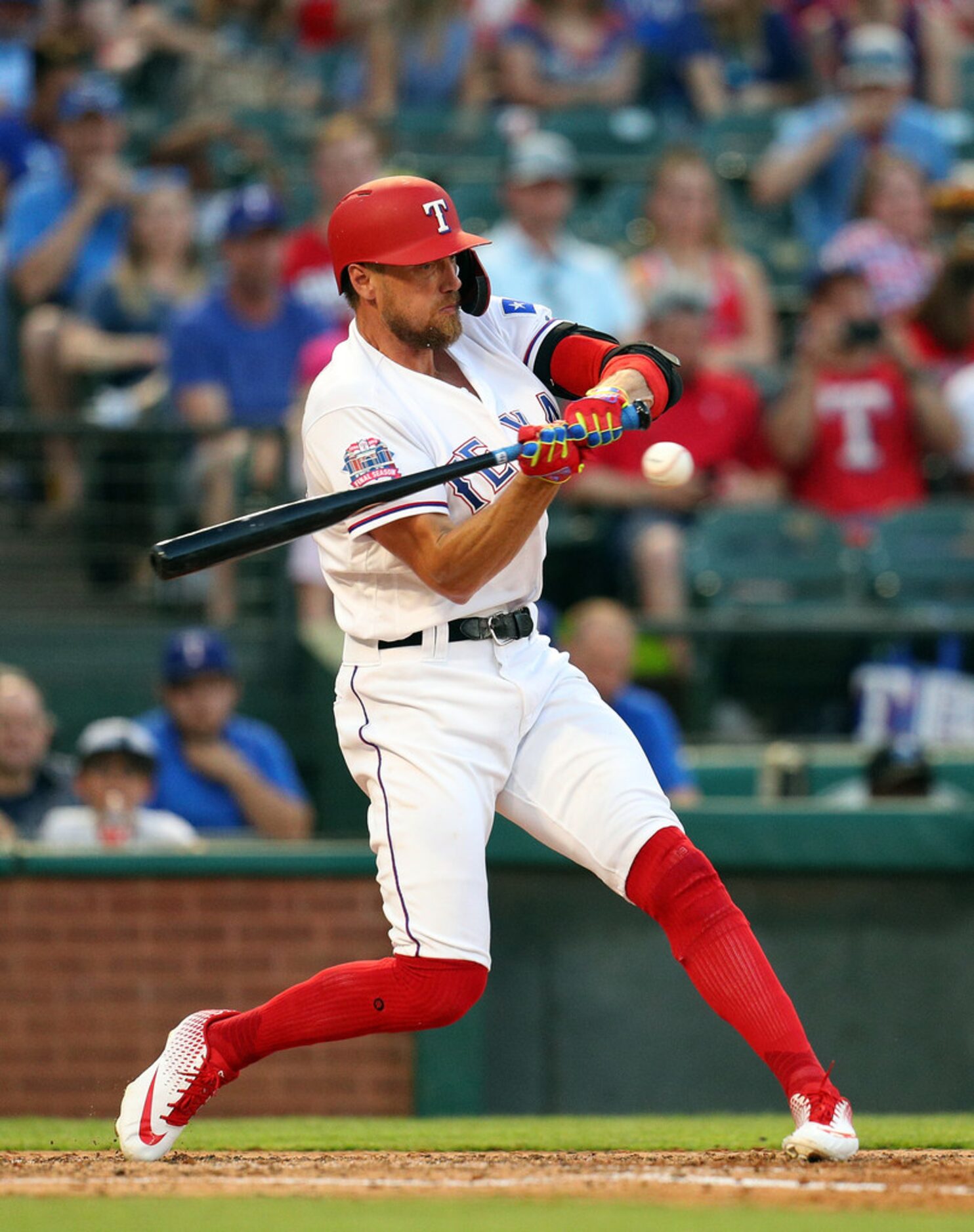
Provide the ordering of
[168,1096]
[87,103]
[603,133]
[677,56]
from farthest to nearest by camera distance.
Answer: [677,56] → [603,133] → [87,103] → [168,1096]

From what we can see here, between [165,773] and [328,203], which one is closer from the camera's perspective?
[165,773]

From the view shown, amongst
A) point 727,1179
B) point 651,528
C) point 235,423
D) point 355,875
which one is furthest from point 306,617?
point 727,1179

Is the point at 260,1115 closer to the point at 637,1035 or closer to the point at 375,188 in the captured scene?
the point at 637,1035

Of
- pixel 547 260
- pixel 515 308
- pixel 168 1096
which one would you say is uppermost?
pixel 547 260

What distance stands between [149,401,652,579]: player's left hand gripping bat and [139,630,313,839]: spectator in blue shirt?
2.73 meters

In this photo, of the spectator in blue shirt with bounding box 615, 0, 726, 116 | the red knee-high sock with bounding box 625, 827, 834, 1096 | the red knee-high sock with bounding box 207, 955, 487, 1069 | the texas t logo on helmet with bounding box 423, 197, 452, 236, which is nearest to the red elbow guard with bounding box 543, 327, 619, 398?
the texas t logo on helmet with bounding box 423, 197, 452, 236

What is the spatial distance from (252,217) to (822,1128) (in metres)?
4.90

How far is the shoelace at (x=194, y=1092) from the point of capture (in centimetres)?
382

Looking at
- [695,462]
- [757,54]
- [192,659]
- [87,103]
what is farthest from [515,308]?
[757,54]

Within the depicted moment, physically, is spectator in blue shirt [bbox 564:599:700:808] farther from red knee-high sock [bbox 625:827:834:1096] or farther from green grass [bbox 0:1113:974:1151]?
red knee-high sock [bbox 625:827:834:1096]

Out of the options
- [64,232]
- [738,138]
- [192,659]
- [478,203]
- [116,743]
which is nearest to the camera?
[116,743]

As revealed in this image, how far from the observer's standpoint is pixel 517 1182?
131 inches

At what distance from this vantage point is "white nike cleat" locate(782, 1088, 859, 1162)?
347cm

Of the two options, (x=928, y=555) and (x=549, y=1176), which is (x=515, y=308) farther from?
(x=928, y=555)
